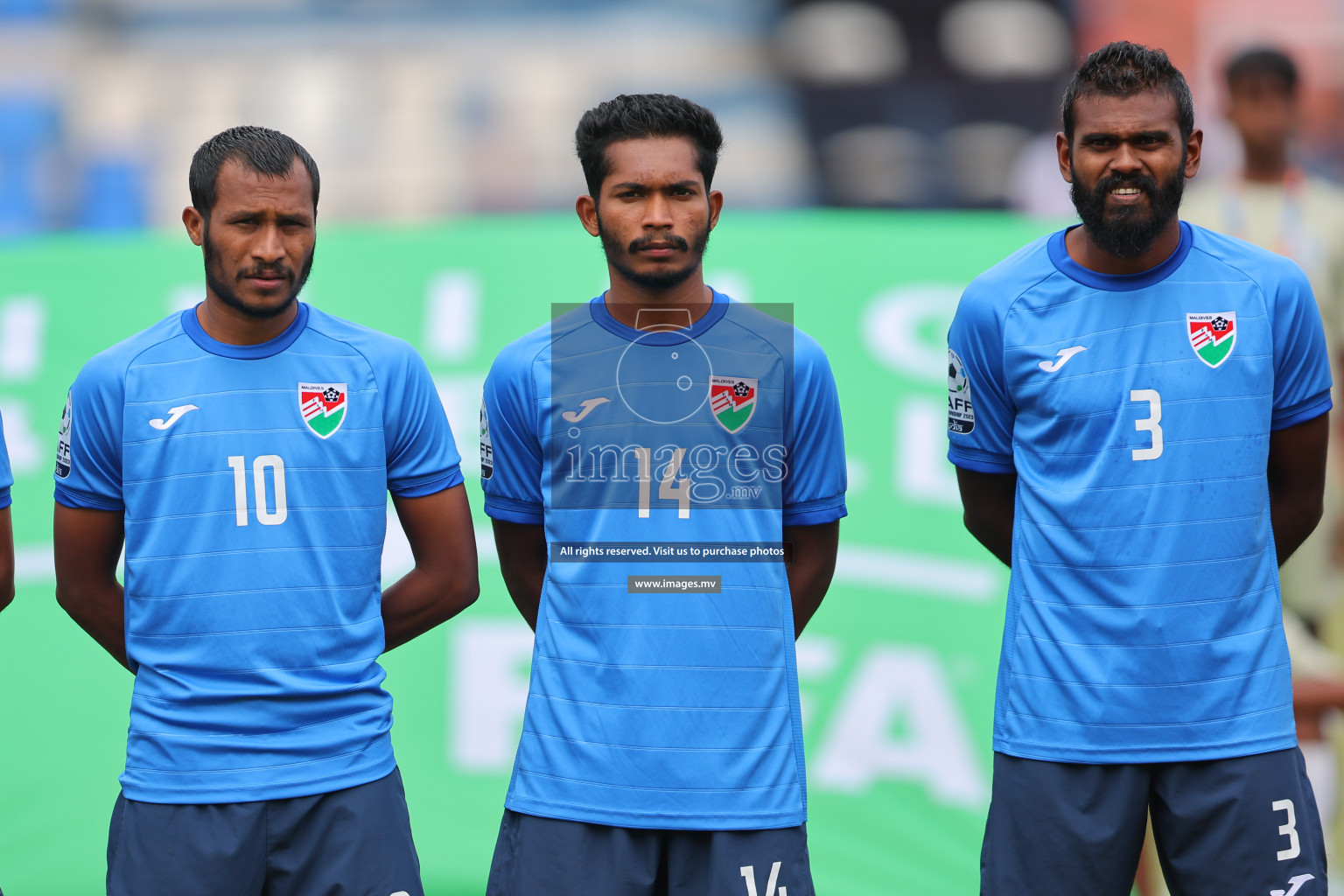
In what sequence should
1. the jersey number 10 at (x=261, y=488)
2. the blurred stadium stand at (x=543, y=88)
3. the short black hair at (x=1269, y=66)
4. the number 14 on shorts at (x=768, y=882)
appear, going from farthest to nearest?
the blurred stadium stand at (x=543, y=88)
the short black hair at (x=1269, y=66)
the jersey number 10 at (x=261, y=488)
the number 14 on shorts at (x=768, y=882)

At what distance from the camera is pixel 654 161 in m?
2.74

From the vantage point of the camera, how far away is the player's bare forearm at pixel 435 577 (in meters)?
2.93

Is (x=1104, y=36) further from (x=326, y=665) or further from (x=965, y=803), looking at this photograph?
(x=326, y=665)

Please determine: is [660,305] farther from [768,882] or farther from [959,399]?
Answer: [768,882]

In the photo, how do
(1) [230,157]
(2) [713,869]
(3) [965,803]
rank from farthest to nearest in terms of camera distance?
(3) [965,803] → (1) [230,157] → (2) [713,869]

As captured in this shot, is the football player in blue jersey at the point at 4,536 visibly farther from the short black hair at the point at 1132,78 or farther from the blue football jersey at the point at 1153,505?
the short black hair at the point at 1132,78

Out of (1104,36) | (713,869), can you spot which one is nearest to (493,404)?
(713,869)

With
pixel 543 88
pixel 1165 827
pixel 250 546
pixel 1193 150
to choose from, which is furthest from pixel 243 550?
pixel 543 88

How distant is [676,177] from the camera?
108 inches

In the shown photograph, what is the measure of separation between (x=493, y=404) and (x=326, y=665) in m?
0.56

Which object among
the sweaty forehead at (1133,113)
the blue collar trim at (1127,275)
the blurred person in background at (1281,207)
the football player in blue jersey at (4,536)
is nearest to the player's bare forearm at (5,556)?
the football player in blue jersey at (4,536)

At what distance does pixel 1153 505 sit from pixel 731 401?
0.75 meters

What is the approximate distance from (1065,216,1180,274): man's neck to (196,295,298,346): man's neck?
1446mm

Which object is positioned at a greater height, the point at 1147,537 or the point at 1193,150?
the point at 1193,150
